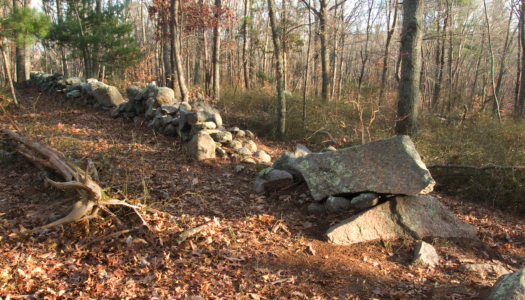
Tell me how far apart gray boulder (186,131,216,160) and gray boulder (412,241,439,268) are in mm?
3970

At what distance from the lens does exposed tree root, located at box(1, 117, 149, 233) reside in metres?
3.52

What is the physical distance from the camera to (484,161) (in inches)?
222

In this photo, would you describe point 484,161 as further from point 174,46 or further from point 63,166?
point 174,46

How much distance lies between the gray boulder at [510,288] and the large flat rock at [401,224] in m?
1.36

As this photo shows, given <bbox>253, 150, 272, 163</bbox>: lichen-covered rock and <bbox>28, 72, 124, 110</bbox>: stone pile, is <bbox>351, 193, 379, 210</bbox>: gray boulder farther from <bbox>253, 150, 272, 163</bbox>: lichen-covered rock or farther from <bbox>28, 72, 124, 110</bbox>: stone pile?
<bbox>28, 72, 124, 110</bbox>: stone pile

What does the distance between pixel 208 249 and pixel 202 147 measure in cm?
284

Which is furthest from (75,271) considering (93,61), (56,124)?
(93,61)

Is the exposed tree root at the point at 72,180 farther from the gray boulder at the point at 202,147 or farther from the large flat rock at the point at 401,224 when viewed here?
the large flat rock at the point at 401,224

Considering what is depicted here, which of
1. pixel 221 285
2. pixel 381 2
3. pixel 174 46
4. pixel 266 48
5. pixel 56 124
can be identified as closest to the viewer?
pixel 221 285

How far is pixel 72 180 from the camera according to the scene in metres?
4.10

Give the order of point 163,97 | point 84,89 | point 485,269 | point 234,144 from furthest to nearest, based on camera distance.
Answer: point 84,89
point 163,97
point 234,144
point 485,269

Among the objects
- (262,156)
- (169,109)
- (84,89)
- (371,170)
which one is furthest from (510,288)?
(84,89)

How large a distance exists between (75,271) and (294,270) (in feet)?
7.33

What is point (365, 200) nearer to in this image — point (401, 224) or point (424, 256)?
point (401, 224)
